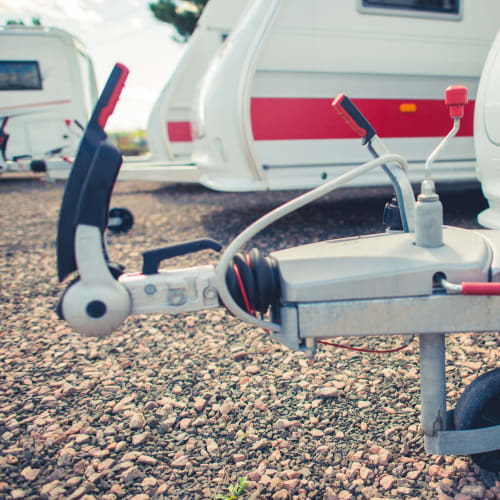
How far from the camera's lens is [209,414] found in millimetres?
1705

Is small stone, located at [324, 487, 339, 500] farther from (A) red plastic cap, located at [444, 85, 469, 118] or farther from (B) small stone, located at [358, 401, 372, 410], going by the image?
(A) red plastic cap, located at [444, 85, 469, 118]

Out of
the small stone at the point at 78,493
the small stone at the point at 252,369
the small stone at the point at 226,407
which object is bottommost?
the small stone at the point at 252,369

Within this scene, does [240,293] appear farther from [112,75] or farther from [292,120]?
[292,120]

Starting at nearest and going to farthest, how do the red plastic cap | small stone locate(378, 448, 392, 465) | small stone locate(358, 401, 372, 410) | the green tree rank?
the red plastic cap → small stone locate(378, 448, 392, 465) → small stone locate(358, 401, 372, 410) → the green tree

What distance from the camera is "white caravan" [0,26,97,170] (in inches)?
373

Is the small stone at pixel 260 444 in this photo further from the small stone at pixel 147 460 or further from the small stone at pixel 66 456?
the small stone at pixel 66 456

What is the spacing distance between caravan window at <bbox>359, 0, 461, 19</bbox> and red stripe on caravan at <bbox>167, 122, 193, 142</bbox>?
3.62 metres

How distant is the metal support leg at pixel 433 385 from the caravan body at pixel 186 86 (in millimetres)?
4638

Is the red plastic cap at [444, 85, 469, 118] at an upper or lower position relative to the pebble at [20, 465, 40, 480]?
upper

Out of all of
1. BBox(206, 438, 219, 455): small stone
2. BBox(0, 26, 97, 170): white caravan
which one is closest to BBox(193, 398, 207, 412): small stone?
BBox(206, 438, 219, 455): small stone

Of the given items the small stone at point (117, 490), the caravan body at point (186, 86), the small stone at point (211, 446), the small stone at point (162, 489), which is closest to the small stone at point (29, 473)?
the small stone at point (117, 490)

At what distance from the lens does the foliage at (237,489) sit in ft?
4.39

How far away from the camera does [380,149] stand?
1409mm

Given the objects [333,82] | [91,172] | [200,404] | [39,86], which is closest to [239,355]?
[200,404]
